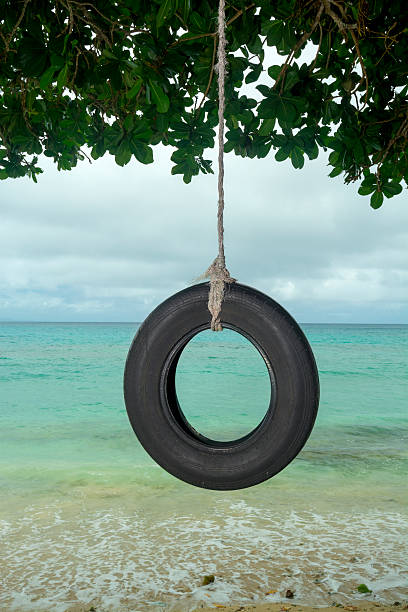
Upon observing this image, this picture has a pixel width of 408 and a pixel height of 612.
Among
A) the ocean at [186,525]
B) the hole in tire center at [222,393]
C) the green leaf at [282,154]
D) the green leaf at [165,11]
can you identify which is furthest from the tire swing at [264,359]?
the hole in tire center at [222,393]

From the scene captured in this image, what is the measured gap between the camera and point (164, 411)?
1801mm

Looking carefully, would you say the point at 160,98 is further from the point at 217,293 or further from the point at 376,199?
the point at 376,199

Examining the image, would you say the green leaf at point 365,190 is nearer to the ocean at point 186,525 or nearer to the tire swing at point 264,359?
the tire swing at point 264,359

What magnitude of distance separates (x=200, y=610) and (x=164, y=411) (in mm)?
2107

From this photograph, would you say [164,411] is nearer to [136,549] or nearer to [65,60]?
[65,60]

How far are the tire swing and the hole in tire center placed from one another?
4301 mm

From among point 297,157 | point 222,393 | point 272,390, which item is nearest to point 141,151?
point 297,157

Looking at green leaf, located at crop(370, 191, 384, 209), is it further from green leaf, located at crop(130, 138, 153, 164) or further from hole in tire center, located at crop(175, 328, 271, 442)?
hole in tire center, located at crop(175, 328, 271, 442)

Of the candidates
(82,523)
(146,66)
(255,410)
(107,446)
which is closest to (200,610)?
(82,523)

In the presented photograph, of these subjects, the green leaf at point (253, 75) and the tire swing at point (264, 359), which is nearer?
the tire swing at point (264, 359)

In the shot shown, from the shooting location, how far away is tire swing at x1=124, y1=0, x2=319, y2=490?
1.71m

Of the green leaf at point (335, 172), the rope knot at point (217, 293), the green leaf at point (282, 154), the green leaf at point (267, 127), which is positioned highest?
the green leaf at point (267, 127)

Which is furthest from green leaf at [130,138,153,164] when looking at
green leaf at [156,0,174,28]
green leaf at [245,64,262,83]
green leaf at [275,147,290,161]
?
green leaf at [156,0,174,28]

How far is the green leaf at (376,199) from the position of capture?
3415mm
